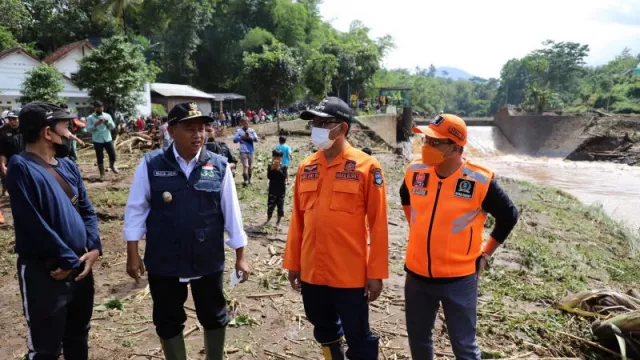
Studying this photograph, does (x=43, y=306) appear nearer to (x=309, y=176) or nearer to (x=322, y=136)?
(x=309, y=176)

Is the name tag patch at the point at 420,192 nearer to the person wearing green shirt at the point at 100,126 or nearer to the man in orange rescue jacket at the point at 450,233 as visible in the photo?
the man in orange rescue jacket at the point at 450,233

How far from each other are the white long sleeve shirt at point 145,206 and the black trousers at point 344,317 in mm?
637

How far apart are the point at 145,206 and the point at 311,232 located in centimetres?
113

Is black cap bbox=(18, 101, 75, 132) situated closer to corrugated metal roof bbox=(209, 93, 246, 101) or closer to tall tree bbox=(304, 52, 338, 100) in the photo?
tall tree bbox=(304, 52, 338, 100)

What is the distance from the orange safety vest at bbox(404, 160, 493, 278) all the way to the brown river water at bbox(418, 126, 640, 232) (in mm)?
12838

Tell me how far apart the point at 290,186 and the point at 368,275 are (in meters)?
9.24

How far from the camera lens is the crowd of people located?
2744 mm

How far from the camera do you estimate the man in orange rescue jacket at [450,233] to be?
279cm

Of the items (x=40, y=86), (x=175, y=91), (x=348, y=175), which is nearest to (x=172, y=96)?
(x=175, y=91)

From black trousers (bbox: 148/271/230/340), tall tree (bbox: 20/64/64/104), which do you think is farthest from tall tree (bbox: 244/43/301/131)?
black trousers (bbox: 148/271/230/340)

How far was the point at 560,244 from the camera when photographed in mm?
8859

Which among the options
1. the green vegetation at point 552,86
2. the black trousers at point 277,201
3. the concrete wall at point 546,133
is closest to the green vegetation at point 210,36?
the green vegetation at point 552,86

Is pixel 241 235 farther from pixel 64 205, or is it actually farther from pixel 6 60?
pixel 6 60

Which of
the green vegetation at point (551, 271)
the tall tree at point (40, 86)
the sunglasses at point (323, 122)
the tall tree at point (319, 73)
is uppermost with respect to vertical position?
the tall tree at point (319, 73)
